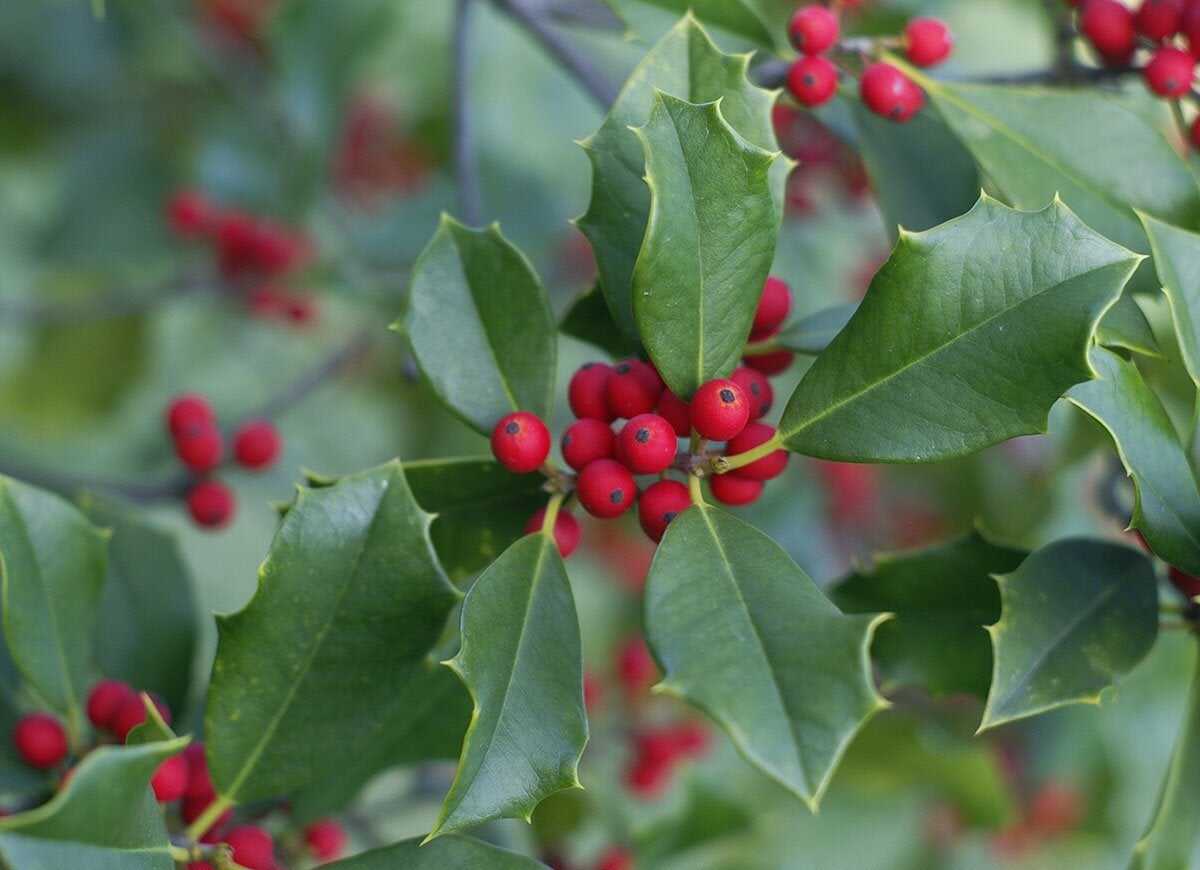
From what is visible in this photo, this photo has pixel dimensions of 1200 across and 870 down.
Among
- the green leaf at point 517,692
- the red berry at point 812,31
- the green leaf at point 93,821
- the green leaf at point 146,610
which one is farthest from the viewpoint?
the green leaf at point 146,610

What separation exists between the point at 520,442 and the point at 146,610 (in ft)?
1.84

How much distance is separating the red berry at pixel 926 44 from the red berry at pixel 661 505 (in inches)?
21.1

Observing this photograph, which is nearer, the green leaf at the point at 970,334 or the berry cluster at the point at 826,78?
the green leaf at the point at 970,334

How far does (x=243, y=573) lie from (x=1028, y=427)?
1.98 metres

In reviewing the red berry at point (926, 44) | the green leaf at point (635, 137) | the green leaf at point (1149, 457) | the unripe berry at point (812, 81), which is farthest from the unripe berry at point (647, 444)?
the red berry at point (926, 44)

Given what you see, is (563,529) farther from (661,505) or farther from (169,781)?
(169,781)

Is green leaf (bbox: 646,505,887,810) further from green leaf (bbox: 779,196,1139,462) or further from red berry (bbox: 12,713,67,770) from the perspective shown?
red berry (bbox: 12,713,67,770)

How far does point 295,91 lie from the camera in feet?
7.11

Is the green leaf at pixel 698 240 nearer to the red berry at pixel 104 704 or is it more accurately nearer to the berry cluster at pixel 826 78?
the berry cluster at pixel 826 78

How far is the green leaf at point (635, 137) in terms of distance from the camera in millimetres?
977

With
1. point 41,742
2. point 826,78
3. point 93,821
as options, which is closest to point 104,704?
point 41,742

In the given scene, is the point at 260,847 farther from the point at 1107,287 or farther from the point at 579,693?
the point at 1107,287

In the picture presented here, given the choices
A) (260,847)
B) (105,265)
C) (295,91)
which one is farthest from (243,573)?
(260,847)

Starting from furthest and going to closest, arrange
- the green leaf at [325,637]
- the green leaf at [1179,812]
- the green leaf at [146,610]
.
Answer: the green leaf at [146,610], the green leaf at [1179,812], the green leaf at [325,637]
